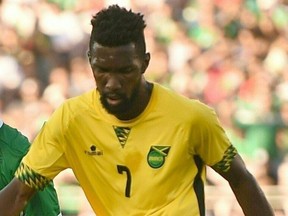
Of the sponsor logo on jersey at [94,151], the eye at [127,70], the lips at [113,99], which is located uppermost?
the eye at [127,70]

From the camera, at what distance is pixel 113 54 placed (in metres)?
5.15

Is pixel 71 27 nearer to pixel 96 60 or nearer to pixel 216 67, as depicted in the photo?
pixel 216 67

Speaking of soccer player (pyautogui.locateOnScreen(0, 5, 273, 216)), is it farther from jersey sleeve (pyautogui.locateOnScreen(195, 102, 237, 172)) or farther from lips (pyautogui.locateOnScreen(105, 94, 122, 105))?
lips (pyautogui.locateOnScreen(105, 94, 122, 105))

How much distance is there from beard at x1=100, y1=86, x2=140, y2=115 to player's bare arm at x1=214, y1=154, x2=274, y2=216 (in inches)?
25.2

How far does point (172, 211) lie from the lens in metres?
5.40

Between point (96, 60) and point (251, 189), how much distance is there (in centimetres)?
114

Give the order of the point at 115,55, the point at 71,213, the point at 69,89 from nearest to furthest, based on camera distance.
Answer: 1. the point at 115,55
2. the point at 71,213
3. the point at 69,89

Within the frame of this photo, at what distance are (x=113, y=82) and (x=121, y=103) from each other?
0.48 ft

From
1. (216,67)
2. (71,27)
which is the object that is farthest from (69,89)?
(216,67)

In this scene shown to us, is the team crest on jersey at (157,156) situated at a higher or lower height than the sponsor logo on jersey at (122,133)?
lower

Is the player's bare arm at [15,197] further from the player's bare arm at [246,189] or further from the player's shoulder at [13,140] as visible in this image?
the player's bare arm at [246,189]

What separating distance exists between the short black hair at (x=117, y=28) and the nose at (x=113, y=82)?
160mm

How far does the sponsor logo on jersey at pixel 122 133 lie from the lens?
546 centimetres

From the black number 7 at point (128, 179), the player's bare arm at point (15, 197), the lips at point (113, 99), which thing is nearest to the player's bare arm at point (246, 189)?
the black number 7 at point (128, 179)
